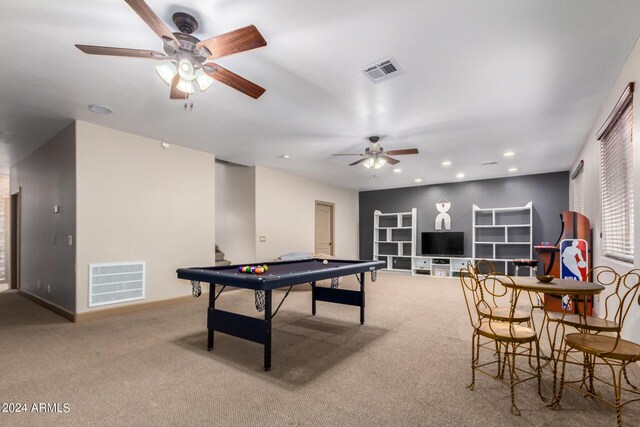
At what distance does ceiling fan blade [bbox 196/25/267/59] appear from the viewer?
196 cm

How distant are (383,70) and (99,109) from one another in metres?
3.35

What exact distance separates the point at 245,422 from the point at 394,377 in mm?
1227

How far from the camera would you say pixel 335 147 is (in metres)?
5.40

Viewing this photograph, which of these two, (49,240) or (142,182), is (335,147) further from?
(49,240)

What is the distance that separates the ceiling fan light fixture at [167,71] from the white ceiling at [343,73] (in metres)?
0.27

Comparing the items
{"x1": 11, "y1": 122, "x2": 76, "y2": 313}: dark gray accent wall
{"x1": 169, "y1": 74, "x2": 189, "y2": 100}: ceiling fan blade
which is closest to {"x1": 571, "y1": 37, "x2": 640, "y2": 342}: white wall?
{"x1": 169, "y1": 74, "x2": 189, "y2": 100}: ceiling fan blade

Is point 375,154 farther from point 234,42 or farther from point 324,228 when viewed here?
point 324,228

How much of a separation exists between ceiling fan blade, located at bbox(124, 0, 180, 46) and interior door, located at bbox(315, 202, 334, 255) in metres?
6.77

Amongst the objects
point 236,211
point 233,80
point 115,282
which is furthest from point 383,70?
point 236,211

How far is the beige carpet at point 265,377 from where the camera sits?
2.05 m

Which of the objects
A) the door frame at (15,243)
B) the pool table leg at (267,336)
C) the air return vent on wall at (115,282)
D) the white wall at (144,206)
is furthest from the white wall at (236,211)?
the pool table leg at (267,336)

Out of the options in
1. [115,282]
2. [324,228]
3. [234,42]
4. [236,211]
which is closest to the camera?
[234,42]

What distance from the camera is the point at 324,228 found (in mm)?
9039

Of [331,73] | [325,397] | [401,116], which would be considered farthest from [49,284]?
[401,116]
